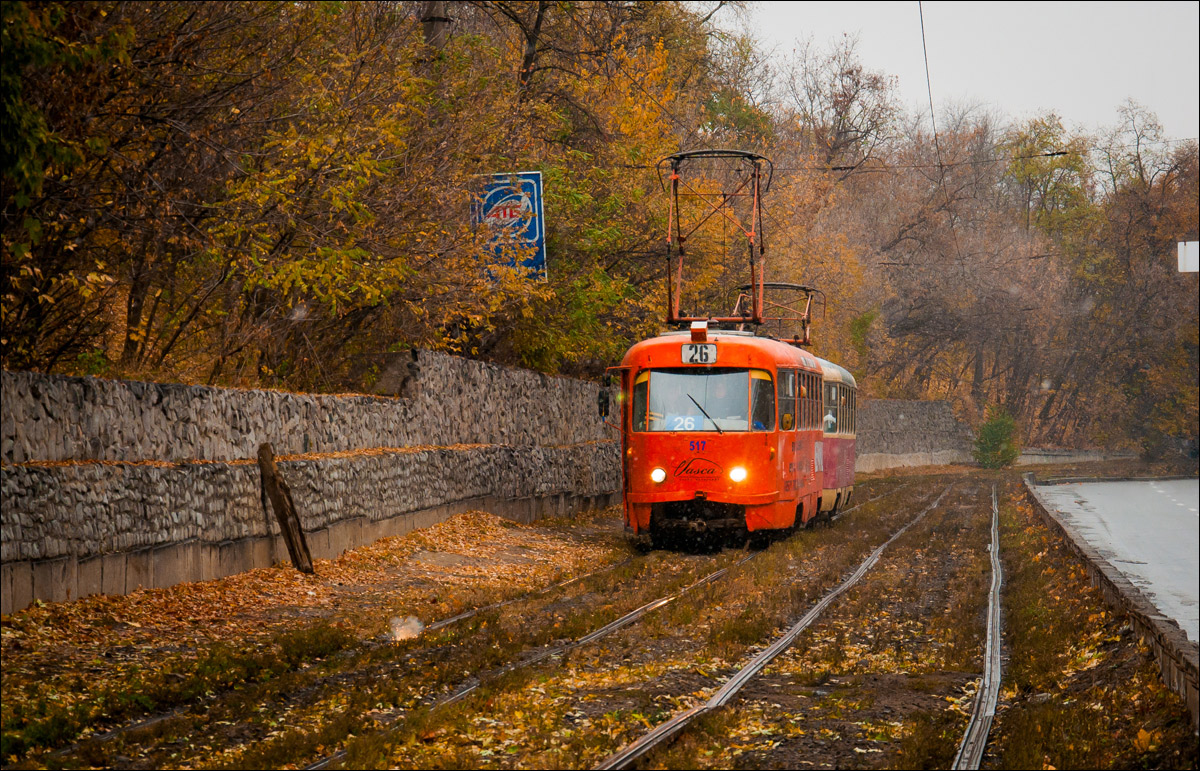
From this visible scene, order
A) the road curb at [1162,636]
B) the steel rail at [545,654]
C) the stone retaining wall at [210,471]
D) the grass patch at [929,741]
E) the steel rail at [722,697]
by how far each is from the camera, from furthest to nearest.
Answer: the stone retaining wall at [210,471], the steel rail at [545,654], the road curb at [1162,636], the grass patch at [929,741], the steel rail at [722,697]

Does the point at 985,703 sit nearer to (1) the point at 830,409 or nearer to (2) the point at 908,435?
(1) the point at 830,409

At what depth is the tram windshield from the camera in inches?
768

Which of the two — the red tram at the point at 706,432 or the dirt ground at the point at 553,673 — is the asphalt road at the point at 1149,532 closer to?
the dirt ground at the point at 553,673

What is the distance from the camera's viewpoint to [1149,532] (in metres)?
27.9

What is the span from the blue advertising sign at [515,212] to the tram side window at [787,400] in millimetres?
4503

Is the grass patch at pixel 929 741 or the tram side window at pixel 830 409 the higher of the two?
the tram side window at pixel 830 409

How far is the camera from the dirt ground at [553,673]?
7.61 meters

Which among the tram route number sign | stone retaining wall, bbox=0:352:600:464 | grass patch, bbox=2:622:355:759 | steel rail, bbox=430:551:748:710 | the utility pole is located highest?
the utility pole

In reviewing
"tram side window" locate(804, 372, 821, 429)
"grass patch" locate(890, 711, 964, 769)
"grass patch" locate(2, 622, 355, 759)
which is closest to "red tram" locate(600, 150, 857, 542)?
"tram side window" locate(804, 372, 821, 429)

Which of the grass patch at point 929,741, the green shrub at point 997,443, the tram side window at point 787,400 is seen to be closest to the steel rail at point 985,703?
the grass patch at point 929,741

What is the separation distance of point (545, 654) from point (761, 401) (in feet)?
30.9

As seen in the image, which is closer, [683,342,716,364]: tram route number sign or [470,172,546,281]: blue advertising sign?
[683,342,716,364]: tram route number sign

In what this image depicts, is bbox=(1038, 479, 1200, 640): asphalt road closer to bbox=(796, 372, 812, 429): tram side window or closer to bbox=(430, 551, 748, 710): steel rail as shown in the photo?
bbox=(430, 551, 748, 710): steel rail

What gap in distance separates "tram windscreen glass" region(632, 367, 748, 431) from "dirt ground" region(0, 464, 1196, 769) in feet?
9.77
